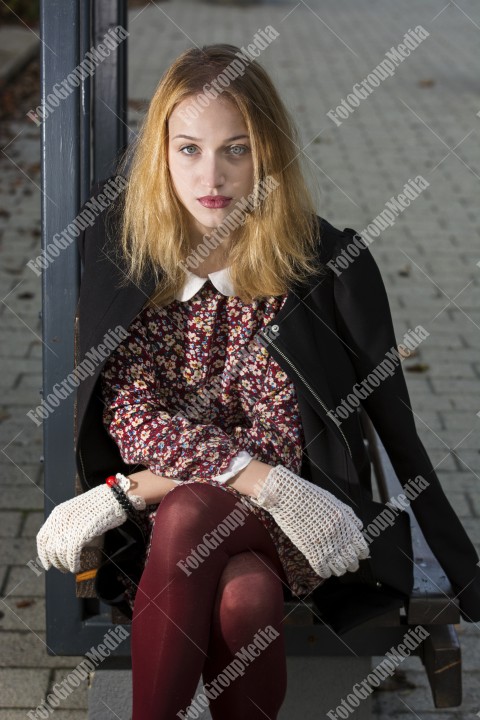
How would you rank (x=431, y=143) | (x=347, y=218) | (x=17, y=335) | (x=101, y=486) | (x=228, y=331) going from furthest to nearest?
(x=431, y=143), (x=347, y=218), (x=17, y=335), (x=228, y=331), (x=101, y=486)

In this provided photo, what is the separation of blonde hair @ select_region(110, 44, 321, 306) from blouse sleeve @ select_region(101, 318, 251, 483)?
160mm

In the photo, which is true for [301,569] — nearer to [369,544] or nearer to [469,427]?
[369,544]

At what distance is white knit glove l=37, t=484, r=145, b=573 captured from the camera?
2.63 metres

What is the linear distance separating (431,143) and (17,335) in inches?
204

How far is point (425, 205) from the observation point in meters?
8.21

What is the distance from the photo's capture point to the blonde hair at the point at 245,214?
9.07 ft

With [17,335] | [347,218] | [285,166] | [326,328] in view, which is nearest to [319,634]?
[326,328]

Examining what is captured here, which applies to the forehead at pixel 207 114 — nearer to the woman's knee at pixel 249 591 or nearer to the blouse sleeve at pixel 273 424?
the blouse sleeve at pixel 273 424

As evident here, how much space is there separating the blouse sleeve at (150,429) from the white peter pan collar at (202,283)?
0.44 ft

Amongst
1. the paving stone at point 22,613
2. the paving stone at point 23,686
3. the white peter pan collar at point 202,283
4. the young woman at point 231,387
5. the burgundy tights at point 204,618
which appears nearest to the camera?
the burgundy tights at point 204,618

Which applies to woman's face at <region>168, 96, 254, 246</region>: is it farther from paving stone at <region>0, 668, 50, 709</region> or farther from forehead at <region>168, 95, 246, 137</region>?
paving stone at <region>0, 668, 50, 709</region>

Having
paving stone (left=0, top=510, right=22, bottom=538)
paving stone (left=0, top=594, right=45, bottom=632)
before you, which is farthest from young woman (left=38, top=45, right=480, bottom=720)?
paving stone (left=0, top=510, right=22, bottom=538)

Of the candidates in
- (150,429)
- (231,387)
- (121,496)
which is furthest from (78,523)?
(231,387)

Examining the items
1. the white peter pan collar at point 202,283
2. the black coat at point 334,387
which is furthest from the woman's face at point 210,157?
the black coat at point 334,387
